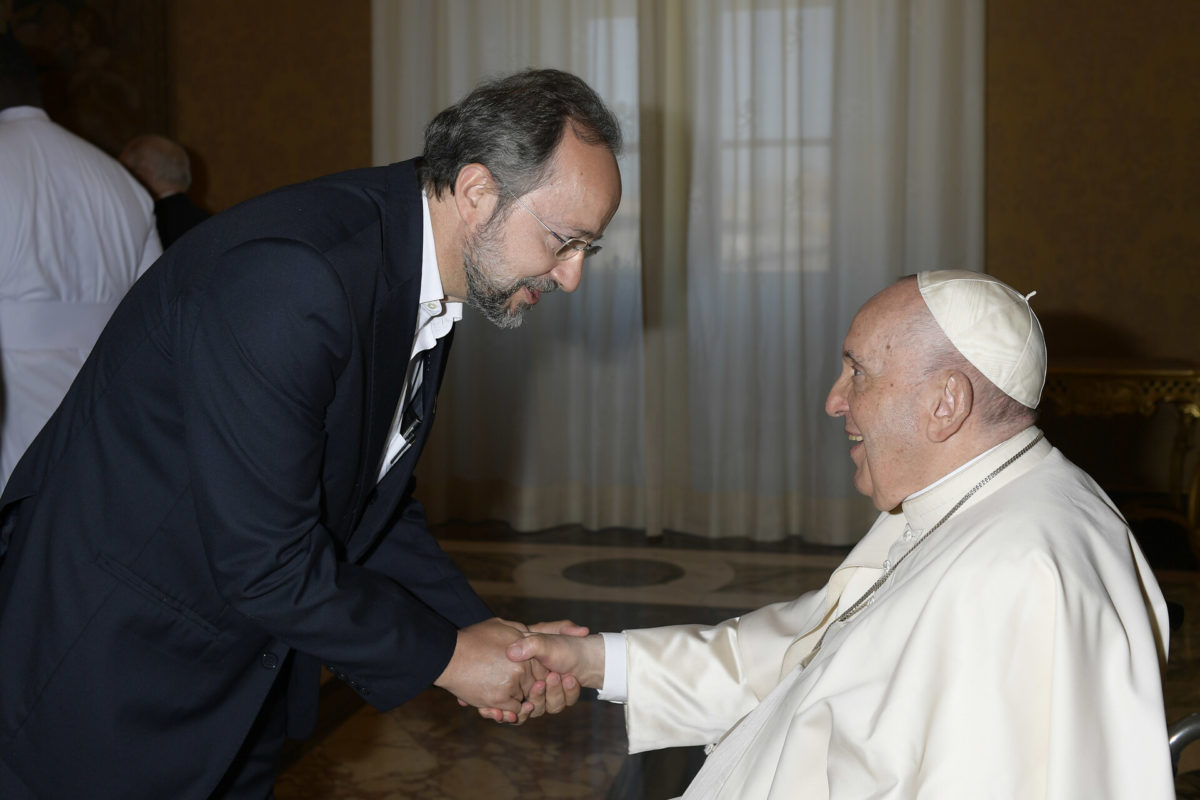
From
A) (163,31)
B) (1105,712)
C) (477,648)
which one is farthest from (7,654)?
(163,31)

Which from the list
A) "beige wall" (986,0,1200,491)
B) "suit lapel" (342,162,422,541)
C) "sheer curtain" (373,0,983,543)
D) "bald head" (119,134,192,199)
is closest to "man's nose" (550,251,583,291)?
"suit lapel" (342,162,422,541)

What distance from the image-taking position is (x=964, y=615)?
161 cm

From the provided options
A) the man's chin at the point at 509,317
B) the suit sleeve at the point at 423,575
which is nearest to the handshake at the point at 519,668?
the suit sleeve at the point at 423,575

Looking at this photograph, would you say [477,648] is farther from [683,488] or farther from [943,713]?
[683,488]

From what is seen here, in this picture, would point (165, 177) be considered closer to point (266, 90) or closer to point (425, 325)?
point (266, 90)

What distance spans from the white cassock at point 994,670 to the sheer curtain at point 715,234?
176 inches

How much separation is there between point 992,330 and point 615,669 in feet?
3.26

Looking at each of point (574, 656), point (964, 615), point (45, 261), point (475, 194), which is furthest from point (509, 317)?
point (45, 261)

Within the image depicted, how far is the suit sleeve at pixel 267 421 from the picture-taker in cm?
162

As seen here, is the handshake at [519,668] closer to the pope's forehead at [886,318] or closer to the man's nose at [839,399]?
the man's nose at [839,399]

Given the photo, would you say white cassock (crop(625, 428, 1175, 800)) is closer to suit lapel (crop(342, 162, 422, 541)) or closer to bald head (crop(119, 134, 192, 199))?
suit lapel (crop(342, 162, 422, 541))

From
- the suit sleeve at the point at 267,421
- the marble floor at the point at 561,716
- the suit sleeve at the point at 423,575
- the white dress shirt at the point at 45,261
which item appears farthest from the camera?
the white dress shirt at the point at 45,261

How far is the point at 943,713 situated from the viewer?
1562mm

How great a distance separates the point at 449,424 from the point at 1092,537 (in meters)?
5.43
